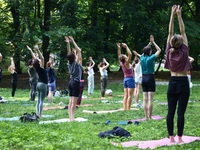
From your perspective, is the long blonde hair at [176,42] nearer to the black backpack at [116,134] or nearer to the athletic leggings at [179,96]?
the athletic leggings at [179,96]

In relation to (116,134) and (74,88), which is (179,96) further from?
(74,88)

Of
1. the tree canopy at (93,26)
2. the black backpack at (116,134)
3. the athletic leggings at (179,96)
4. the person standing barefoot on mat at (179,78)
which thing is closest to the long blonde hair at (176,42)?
the person standing barefoot on mat at (179,78)

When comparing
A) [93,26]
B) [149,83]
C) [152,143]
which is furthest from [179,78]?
[93,26]

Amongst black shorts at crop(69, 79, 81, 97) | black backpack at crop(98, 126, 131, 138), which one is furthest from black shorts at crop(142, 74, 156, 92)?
black backpack at crop(98, 126, 131, 138)

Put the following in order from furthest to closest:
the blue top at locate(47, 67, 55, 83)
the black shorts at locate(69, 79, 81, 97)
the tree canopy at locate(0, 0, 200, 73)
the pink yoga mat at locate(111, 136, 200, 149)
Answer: the tree canopy at locate(0, 0, 200, 73), the blue top at locate(47, 67, 55, 83), the black shorts at locate(69, 79, 81, 97), the pink yoga mat at locate(111, 136, 200, 149)

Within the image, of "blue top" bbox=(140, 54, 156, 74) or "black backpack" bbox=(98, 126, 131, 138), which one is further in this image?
"blue top" bbox=(140, 54, 156, 74)

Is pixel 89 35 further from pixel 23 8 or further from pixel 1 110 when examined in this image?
pixel 1 110

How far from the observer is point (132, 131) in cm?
683

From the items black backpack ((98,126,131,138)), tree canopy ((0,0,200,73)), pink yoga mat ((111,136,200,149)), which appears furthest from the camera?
tree canopy ((0,0,200,73))

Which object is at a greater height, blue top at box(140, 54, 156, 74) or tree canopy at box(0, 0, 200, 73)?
tree canopy at box(0, 0, 200, 73)

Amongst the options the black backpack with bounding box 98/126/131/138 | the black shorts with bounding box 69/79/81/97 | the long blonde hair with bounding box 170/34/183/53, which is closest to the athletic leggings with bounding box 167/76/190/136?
the long blonde hair with bounding box 170/34/183/53

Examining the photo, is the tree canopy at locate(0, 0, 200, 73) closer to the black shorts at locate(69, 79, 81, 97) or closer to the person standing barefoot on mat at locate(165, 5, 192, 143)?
the black shorts at locate(69, 79, 81, 97)

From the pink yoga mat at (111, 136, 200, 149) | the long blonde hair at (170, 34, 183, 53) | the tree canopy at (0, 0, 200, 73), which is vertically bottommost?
the pink yoga mat at (111, 136, 200, 149)

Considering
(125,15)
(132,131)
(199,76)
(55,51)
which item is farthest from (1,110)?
(199,76)
